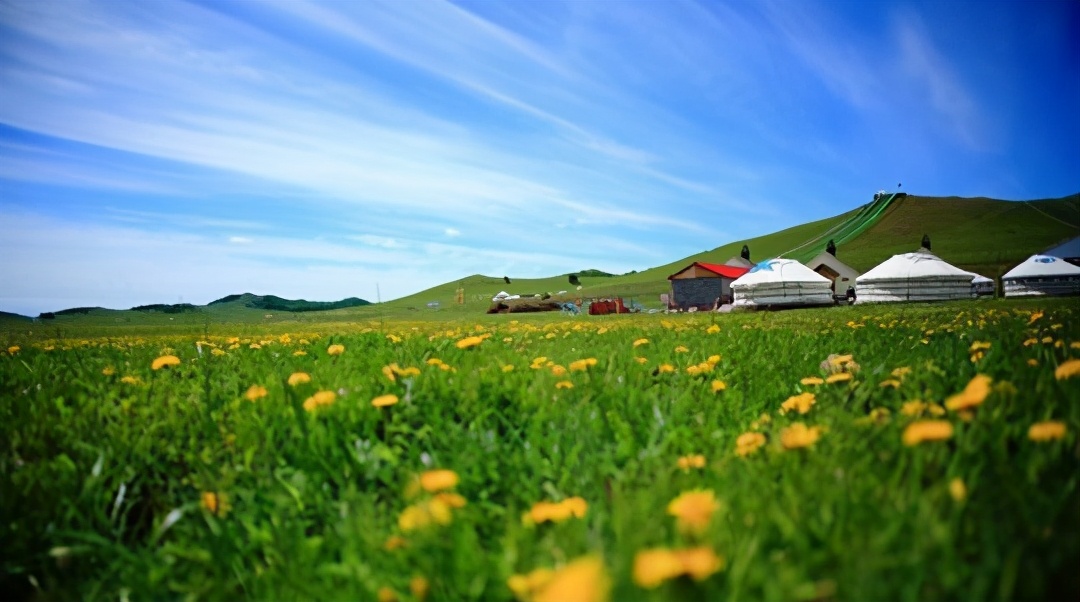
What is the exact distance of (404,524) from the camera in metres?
1.68

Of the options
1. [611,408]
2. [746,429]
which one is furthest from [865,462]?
[611,408]

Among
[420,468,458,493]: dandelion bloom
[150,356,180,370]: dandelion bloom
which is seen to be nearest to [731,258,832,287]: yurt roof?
[150,356,180,370]: dandelion bloom

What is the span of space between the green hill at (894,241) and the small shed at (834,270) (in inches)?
284

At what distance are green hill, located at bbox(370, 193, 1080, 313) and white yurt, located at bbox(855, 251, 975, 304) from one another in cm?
2057

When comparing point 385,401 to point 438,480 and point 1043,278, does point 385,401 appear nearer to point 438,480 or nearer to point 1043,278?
point 438,480

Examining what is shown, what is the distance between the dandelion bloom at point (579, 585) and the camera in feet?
3.22

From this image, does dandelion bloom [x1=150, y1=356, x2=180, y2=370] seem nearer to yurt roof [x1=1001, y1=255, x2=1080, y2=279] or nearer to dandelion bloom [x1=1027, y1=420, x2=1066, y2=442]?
dandelion bloom [x1=1027, y1=420, x2=1066, y2=442]

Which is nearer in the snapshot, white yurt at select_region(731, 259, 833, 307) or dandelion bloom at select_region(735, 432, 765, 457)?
dandelion bloom at select_region(735, 432, 765, 457)

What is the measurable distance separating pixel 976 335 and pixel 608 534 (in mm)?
5098

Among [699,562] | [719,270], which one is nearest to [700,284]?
[719,270]

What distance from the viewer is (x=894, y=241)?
263 feet

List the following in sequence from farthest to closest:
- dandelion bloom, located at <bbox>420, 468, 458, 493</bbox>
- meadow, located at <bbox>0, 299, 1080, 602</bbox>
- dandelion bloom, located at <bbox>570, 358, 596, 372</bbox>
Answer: dandelion bloom, located at <bbox>570, 358, 596, 372</bbox>
dandelion bloom, located at <bbox>420, 468, 458, 493</bbox>
meadow, located at <bbox>0, 299, 1080, 602</bbox>

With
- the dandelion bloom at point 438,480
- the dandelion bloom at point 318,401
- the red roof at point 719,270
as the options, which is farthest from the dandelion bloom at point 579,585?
the red roof at point 719,270

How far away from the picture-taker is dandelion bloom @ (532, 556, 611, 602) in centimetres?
98
